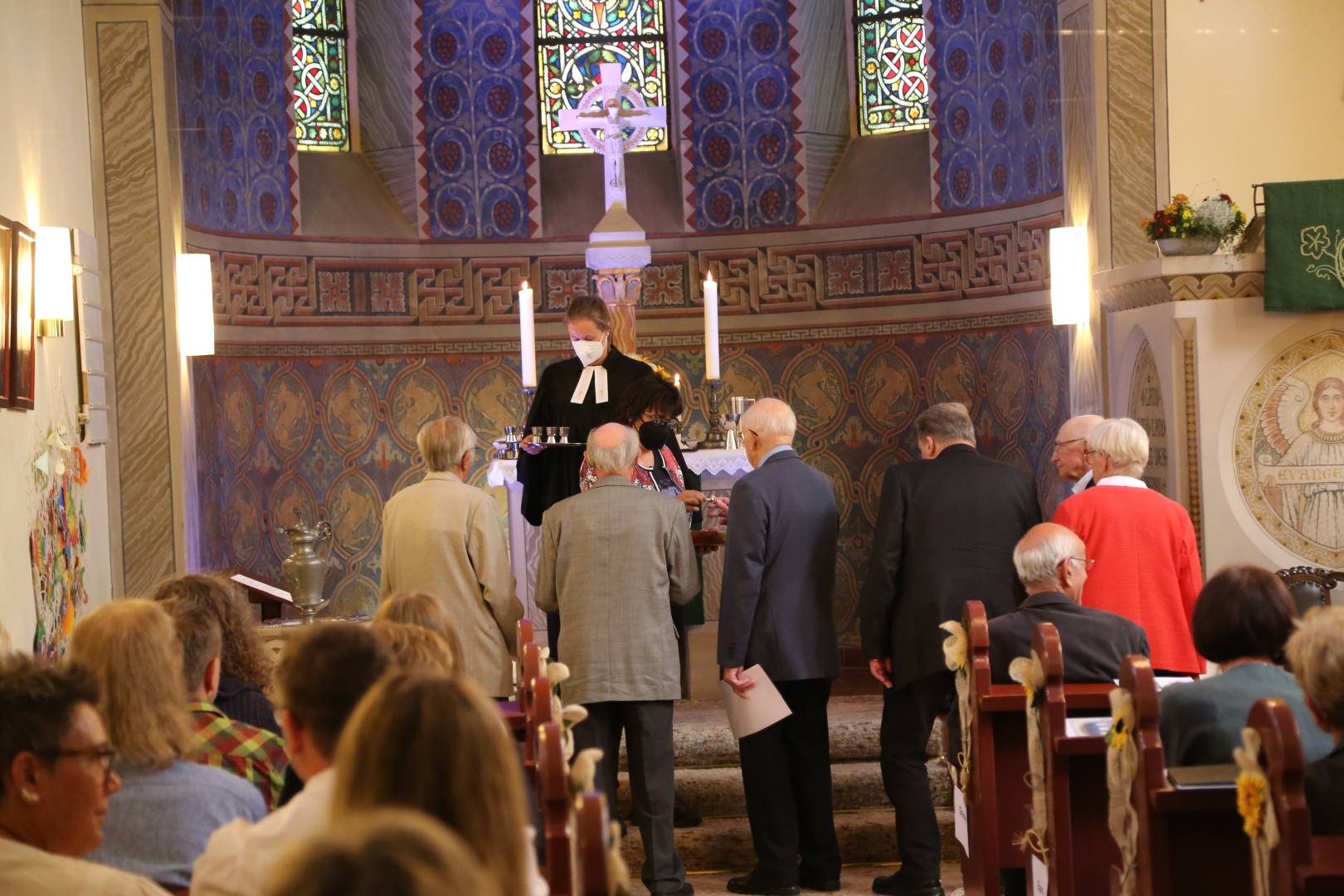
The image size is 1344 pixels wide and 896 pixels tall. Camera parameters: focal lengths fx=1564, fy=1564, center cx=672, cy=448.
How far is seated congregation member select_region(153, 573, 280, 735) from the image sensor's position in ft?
11.5

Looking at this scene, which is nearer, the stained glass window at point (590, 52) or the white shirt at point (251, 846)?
the white shirt at point (251, 846)

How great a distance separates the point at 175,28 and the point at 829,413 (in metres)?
4.33

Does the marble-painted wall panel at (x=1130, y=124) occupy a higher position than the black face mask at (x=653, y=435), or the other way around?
the marble-painted wall panel at (x=1130, y=124)

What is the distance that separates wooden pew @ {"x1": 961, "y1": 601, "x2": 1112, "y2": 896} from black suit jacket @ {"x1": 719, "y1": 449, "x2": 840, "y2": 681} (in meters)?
0.83

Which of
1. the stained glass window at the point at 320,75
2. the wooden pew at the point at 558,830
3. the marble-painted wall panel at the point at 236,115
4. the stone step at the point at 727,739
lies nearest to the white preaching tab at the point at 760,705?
the stone step at the point at 727,739

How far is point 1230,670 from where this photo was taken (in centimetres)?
332

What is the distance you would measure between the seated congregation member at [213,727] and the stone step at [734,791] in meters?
2.88

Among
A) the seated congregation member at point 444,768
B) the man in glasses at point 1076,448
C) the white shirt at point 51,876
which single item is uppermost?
the man in glasses at point 1076,448

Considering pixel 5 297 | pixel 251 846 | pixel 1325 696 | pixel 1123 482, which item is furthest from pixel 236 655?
pixel 1123 482

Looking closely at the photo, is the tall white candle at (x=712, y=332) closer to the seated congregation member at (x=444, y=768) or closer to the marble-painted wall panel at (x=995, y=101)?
the marble-painted wall panel at (x=995, y=101)

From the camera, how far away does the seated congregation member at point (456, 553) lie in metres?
5.11

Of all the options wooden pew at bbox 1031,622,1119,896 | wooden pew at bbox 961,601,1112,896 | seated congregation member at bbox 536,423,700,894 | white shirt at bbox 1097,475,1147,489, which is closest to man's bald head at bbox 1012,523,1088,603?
wooden pew at bbox 961,601,1112,896

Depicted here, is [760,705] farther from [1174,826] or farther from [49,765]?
[49,765]

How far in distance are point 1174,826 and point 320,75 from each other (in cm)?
795
